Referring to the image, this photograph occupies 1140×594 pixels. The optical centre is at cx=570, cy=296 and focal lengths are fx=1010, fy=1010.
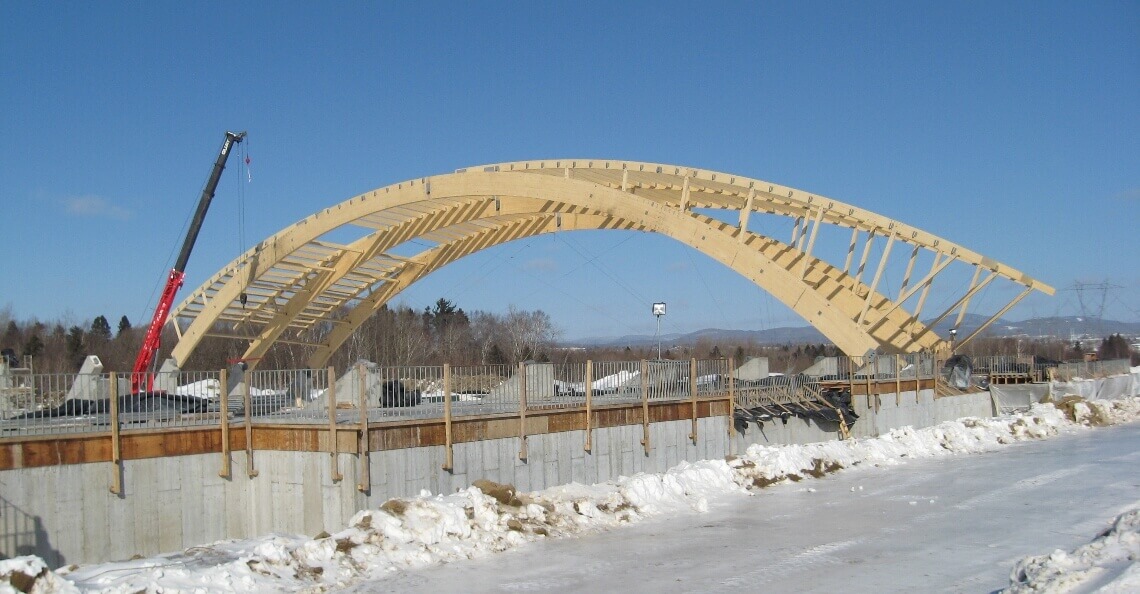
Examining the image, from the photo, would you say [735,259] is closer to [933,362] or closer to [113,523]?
[933,362]

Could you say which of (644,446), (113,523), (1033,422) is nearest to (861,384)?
(1033,422)

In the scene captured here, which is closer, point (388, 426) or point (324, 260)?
point (388, 426)

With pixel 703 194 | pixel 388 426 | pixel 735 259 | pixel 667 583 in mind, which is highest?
A: pixel 703 194

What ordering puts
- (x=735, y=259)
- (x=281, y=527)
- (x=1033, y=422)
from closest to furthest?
(x=281, y=527)
(x=735, y=259)
(x=1033, y=422)

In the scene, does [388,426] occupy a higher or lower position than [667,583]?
higher

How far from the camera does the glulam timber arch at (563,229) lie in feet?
102

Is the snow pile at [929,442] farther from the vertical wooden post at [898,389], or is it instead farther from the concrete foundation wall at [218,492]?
the concrete foundation wall at [218,492]

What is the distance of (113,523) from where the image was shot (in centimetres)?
1678

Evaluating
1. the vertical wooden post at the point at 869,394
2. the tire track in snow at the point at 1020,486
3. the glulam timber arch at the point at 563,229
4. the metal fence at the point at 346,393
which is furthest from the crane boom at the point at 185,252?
the tire track in snow at the point at 1020,486

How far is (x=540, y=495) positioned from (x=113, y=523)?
7.42 meters

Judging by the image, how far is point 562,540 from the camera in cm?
1694

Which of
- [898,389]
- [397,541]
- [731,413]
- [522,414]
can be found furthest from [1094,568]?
[898,389]

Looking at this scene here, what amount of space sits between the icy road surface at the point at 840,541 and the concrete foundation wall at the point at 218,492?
2.68 m

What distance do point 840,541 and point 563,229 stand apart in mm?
23399
